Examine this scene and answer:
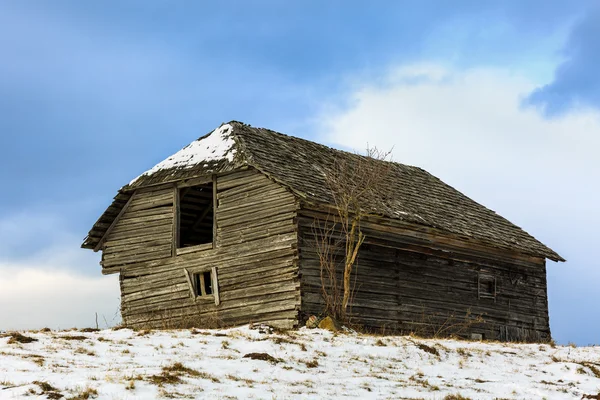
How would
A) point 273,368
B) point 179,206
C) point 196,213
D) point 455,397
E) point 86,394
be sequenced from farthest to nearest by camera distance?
point 196,213, point 179,206, point 273,368, point 455,397, point 86,394

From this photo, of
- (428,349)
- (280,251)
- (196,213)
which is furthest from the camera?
(196,213)

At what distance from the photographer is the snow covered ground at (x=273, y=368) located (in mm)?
10969

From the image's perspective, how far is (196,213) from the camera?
26656 mm

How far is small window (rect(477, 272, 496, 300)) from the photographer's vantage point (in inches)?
1008

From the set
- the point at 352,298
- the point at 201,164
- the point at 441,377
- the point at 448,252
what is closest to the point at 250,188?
the point at 201,164

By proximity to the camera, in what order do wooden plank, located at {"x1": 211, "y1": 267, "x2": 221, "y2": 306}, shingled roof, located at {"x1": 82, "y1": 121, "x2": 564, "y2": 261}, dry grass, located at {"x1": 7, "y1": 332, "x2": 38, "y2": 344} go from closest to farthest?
dry grass, located at {"x1": 7, "y1": 332, "x2": 38, "y2": 344}
wooden plank, located at {"x1": 211, "y1": 267, "x2": 221, "y2": 306}
shingled roof, located at {"x1": 82, "y1": 121, "x2": 564, "y2": 261}

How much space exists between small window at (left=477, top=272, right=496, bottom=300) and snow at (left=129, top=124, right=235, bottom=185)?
9.05 m

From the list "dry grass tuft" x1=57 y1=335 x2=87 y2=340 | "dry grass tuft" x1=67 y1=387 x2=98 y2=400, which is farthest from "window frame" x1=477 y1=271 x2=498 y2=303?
"dry grass tuft" x1=67 y1=387 x2=98 y2=400

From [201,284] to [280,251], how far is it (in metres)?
3.08

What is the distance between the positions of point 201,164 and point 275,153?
7.43 feet

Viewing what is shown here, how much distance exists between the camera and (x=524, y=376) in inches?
585

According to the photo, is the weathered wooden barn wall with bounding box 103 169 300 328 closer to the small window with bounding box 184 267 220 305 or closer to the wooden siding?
the wooden siding

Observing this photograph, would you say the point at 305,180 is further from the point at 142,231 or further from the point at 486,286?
the point at 486,286

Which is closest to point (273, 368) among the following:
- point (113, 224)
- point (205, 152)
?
point (205, 152)
